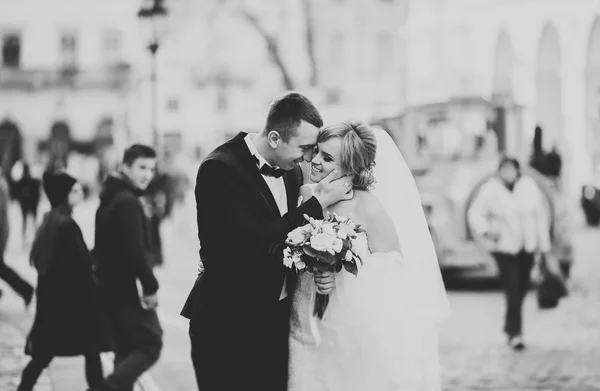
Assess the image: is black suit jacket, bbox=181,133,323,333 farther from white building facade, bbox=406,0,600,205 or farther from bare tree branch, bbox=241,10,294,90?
bare tree branch, bbox=241,10,294,90

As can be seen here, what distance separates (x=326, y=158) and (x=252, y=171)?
0.35m

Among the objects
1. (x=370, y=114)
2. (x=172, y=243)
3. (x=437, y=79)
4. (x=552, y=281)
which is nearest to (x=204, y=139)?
(x=437, y=79)

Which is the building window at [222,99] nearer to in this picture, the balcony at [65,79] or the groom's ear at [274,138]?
the balcony at [65,79]

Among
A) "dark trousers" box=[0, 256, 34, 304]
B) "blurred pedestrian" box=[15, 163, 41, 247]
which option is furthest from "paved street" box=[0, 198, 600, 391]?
"blurred pedestrian" box=[15, 163, 41, 247]

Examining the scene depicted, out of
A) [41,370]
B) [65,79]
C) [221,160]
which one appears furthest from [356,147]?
[65,79]

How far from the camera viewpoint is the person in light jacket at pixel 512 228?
11430 mm

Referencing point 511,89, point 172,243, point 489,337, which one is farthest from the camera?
point 511,89

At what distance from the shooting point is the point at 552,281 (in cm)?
1414

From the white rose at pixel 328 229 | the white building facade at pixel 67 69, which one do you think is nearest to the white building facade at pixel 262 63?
the white building facade at pixel 67 69

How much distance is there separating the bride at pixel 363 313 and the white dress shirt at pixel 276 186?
120mm

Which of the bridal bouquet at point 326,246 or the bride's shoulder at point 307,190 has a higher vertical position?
the bride's shoulder at point 307,190

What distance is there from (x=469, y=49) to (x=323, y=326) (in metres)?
34.7

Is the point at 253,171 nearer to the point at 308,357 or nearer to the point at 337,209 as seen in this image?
the point at 337,209

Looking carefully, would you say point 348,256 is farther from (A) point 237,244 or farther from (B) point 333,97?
(B) point 333,97
